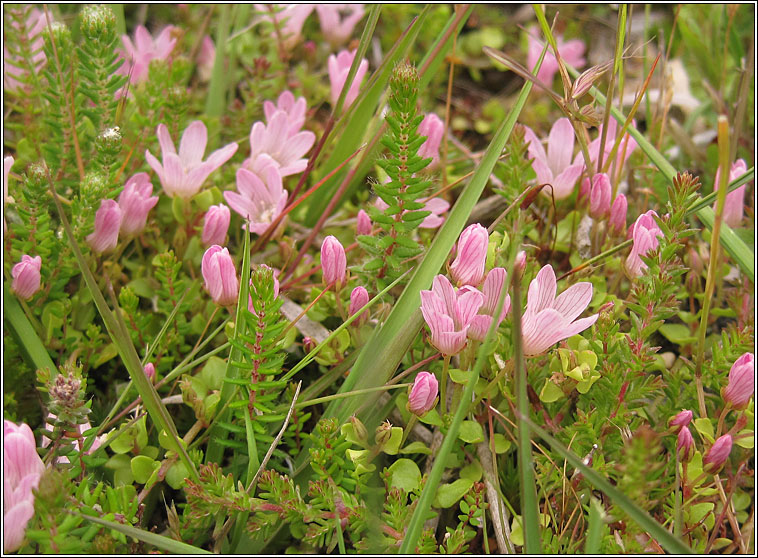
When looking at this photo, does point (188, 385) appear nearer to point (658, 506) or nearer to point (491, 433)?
point (491, 433)

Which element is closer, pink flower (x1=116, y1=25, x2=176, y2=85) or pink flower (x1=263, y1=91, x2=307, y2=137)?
pink flower (x1=263, y1=91, x2=307, y2=137)

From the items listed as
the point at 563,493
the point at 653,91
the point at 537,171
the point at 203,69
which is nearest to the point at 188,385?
the point at 563,493

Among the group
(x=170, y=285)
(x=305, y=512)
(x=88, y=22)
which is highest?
(x=88, y=22)

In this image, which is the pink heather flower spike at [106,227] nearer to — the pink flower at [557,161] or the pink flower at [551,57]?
the pink flower at [557,161]

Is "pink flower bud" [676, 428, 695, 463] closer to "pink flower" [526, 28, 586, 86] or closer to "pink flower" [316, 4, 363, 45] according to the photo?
"pink flower" [526, 28, 586, 86]

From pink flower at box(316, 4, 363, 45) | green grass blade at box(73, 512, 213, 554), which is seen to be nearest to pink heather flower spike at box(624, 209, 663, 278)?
green grass blade at box(73, 512, 213, 554)
